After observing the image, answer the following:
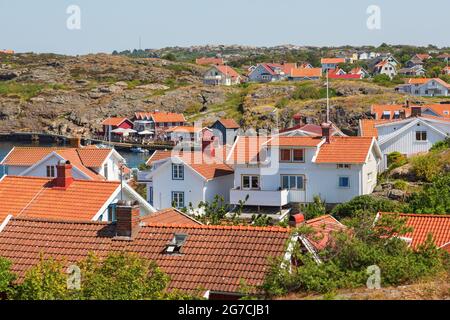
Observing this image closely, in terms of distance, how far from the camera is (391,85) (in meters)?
101

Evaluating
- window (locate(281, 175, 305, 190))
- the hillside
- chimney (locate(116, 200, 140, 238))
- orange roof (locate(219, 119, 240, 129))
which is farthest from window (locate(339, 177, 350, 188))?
Answer: orange roof (locate(219, 119, 240, 129))

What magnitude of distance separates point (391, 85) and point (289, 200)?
7117 cm

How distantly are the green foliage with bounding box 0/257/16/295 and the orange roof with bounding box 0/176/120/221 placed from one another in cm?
585

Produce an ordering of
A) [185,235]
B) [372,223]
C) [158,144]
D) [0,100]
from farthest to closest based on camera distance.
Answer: [0,100]
[158,144]
[372,223]
[185,235]

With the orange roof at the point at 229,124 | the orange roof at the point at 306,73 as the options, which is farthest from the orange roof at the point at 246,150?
the orange roof at the point at 306,73

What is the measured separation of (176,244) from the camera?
47.9 ft

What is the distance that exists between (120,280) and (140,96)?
320 ft

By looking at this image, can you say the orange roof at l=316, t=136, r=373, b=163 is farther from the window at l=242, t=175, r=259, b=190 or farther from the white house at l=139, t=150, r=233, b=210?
the white house at l=139, t=150, r=233, b=210

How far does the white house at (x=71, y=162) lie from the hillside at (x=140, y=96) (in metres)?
50.0

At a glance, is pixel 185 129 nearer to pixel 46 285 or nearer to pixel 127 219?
pixel 127 219

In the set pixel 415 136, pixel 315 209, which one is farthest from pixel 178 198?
pixel 415 136

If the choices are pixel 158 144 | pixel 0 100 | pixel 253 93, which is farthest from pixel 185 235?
pixel 0 100

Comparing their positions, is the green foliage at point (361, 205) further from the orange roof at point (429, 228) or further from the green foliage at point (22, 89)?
the green foliage at point (22, 89)
